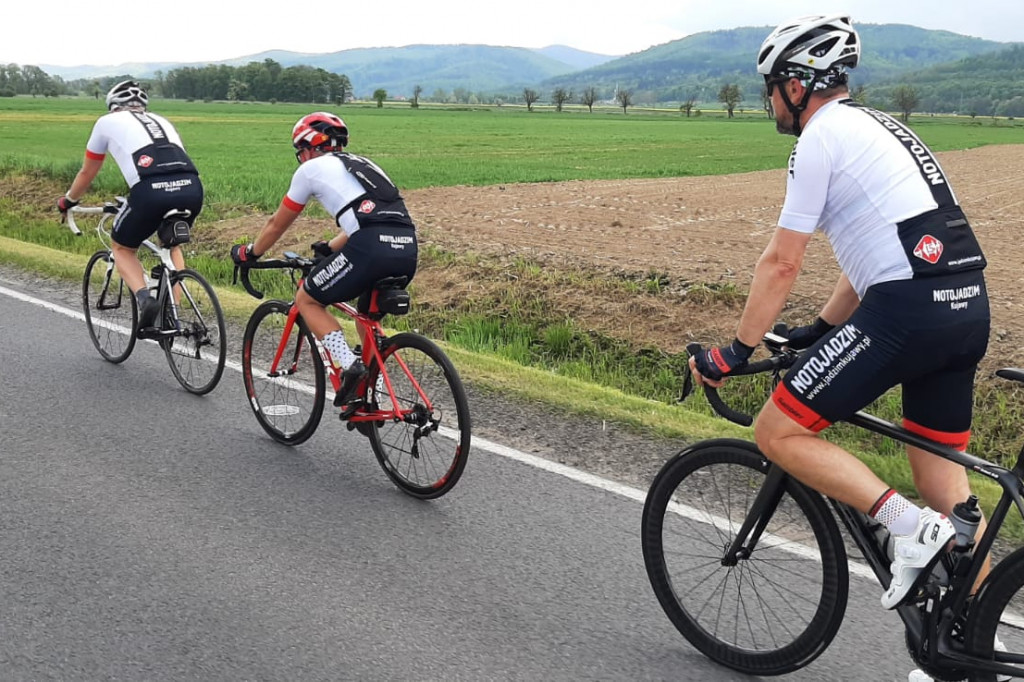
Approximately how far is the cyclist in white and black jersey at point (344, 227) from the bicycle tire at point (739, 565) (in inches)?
85.6

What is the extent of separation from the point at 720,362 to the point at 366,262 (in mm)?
2468

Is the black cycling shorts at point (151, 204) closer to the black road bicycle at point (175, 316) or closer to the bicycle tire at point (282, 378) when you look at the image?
the black road bicycle at point (175, 316)

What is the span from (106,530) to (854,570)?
3567 mm

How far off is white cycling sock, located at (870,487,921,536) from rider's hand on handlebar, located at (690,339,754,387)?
644mm

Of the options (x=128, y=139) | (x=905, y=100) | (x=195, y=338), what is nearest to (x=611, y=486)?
(x=195, y=338)

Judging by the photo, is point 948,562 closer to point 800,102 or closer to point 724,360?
point 724,360

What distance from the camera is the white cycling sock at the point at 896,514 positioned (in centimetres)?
304

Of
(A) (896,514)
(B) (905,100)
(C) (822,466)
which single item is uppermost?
(B) (905,100)

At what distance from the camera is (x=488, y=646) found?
3.63 meters

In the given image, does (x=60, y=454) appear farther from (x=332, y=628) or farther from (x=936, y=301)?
(x=936, y=301)

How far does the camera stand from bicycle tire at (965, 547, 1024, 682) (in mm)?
2855

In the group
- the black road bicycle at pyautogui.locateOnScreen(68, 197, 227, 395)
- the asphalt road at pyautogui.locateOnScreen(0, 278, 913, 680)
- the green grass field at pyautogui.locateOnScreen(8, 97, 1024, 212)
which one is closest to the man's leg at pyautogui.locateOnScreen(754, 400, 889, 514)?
the asphalt road at pyautogui.locateOnScreen(0, 278, 913, 680)

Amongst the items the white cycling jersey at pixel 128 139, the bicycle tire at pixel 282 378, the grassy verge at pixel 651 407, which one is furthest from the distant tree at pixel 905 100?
the bicycle tire at pixel 282 378

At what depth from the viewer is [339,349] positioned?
541 centimetres
